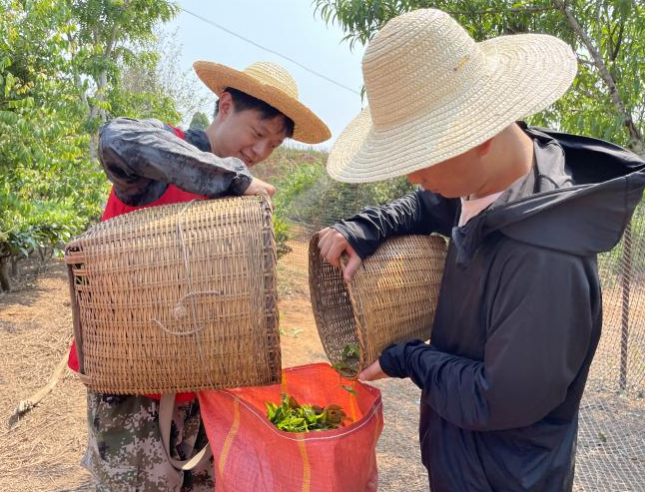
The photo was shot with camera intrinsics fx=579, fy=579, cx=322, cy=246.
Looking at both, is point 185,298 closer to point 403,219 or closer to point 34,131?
point 403,219

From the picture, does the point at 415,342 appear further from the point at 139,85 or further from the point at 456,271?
the point at 139,85

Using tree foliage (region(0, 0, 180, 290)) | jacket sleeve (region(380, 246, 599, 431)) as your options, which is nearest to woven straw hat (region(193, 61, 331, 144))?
jacket sleeve (region(380, 246, 599, 431))

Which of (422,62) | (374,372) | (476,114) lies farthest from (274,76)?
(374,372)

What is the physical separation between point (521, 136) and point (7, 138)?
4692mm

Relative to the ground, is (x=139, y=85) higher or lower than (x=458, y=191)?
higher

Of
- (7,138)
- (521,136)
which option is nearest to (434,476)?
(521,136)

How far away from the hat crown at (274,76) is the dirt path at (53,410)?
2.20 meters

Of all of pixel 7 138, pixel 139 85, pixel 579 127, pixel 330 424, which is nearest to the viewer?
pixel 330 424

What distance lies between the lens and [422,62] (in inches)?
47.4

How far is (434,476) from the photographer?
1.38m

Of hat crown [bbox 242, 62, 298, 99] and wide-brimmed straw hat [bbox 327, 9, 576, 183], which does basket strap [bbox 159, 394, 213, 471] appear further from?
hat crown [bbox 242, 62, 298, 99]

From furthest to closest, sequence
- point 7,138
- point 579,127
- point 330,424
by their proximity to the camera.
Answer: point 7,138 → point 579,127 → point 330,424

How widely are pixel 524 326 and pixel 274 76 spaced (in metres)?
1.18

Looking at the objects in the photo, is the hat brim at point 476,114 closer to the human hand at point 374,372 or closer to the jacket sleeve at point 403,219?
the jacket sleeve at point 403,219
